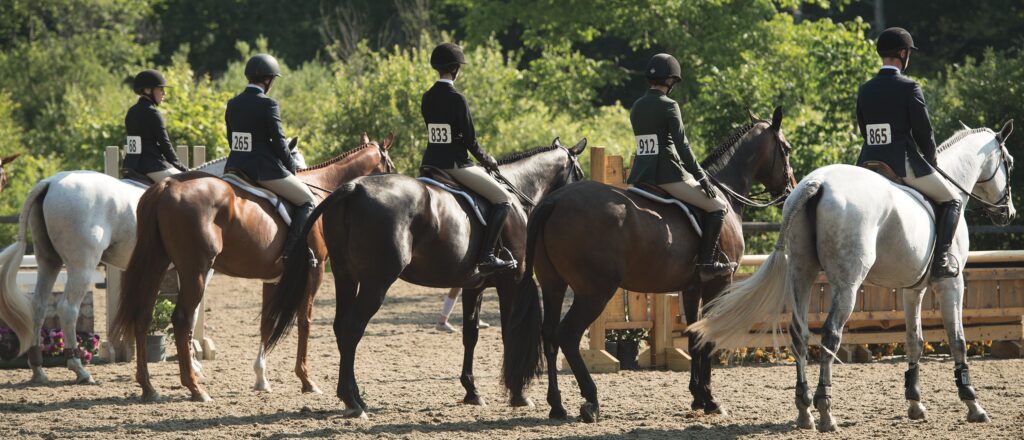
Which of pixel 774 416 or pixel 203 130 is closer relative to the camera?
pixel 774 416

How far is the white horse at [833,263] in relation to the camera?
7.87 m

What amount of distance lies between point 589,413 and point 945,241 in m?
2.74

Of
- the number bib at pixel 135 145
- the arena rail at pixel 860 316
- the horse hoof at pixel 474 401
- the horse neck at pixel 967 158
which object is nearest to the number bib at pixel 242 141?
the number bib at pixel 135 145

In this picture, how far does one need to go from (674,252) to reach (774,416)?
4.58 feet

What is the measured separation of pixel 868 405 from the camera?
920cm

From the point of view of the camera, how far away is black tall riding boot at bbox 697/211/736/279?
28.2ft

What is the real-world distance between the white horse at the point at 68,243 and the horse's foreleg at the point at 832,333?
4.96 m

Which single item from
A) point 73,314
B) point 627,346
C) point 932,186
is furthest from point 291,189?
point 932,186

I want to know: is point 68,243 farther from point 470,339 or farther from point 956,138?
point 956,138

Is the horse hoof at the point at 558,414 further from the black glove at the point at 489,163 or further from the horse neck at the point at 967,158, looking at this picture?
the horse neck at the point at 967,158

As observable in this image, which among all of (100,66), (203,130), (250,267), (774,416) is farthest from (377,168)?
(100,66)

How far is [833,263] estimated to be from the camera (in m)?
7.91

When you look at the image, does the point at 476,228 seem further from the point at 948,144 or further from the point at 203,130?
the point at 203,130

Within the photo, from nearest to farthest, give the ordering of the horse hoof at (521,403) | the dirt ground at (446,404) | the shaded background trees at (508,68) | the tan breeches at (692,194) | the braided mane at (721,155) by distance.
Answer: the dirt ground at (446,404) < the tan breeches at (692,194) < the horse hoof at (521,403) < the braided mane at (721,155) < the shaded background trees at (508,68)
